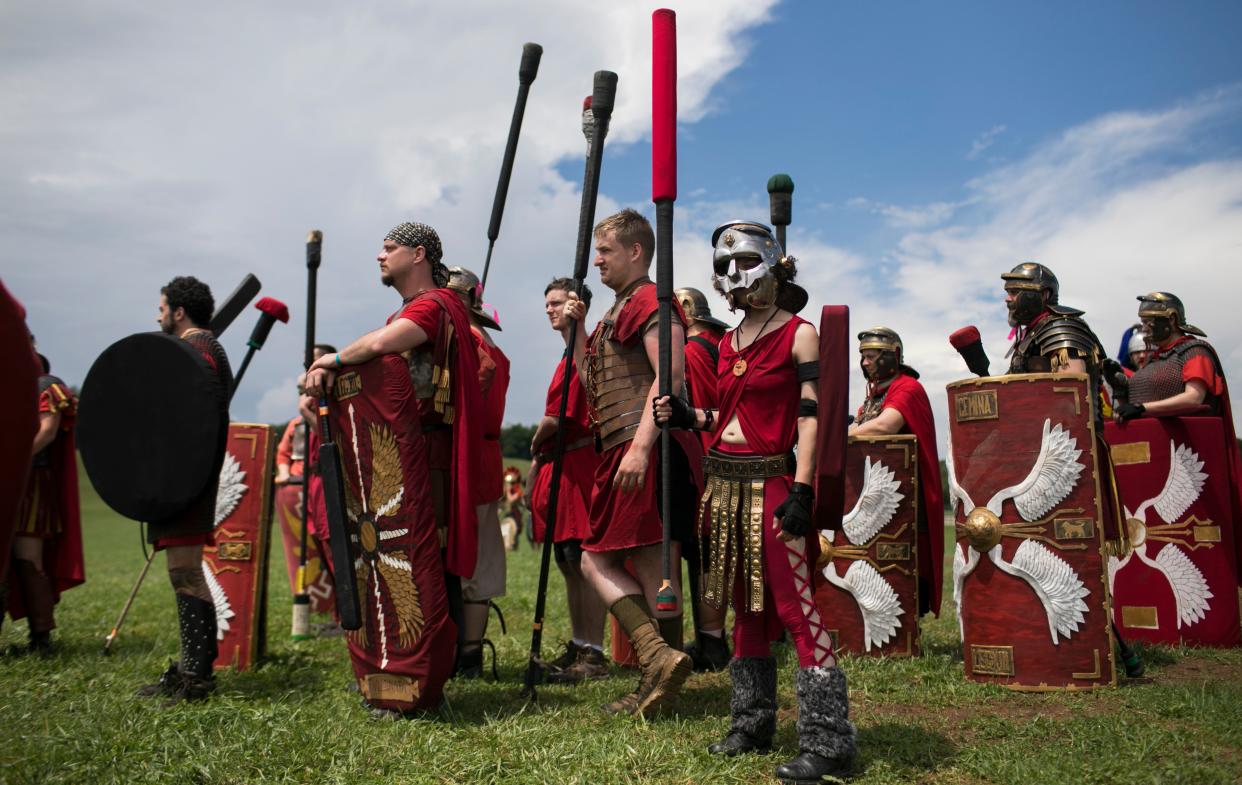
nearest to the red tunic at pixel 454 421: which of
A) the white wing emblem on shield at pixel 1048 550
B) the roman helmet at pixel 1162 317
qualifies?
the white wing emblem on shield at pixel 1048 550

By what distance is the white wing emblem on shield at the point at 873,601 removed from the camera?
5305mm

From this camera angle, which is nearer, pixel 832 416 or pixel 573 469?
pixel 832 416

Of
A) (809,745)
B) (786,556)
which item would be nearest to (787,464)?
(786,556)

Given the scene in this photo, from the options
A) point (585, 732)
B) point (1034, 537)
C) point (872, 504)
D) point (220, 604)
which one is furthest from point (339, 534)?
point (1034, 537)

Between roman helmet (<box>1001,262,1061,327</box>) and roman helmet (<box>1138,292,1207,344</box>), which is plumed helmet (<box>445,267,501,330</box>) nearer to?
roman helmet (<box>1001,262,1061,327</box>)

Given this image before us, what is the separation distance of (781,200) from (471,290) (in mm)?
2085

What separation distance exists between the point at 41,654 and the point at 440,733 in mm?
3577

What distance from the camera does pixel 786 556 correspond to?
11.1 ft

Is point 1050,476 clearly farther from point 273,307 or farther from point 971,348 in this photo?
point 273,307

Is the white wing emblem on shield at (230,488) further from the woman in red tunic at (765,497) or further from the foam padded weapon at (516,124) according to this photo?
the woman in red tunic at (765,497)

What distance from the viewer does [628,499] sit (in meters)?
4.27

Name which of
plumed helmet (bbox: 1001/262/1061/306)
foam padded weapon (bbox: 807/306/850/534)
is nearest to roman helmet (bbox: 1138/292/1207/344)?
plumed helmet (bbox: 1001/262/1061/306)

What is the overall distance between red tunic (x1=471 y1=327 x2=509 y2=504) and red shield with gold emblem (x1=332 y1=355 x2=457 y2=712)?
1.06 meters

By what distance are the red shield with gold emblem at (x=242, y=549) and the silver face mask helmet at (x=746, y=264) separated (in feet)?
10.2
